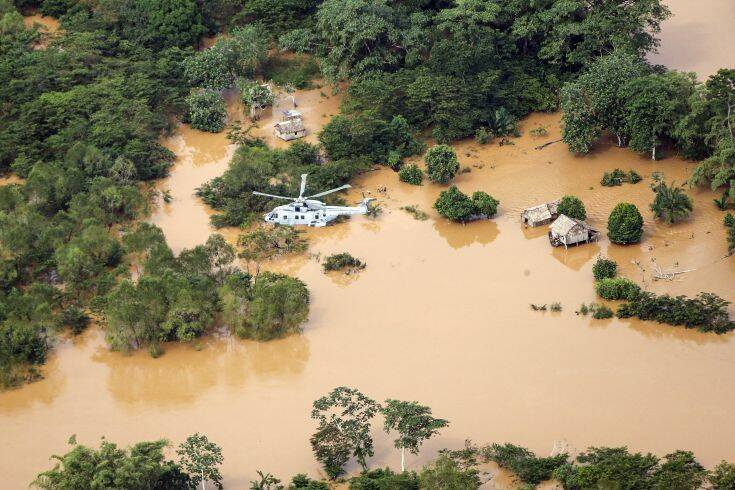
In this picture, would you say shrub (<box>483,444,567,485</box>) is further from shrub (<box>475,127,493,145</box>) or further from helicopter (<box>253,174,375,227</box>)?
shrub (<box>475,127,493,145</box>)

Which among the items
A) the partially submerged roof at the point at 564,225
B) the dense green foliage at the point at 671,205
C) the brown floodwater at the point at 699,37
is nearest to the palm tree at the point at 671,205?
the dense green foliage at the point at 671,205

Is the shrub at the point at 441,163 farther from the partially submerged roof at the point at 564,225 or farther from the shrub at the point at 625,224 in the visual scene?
the shrub at the point at 625,224

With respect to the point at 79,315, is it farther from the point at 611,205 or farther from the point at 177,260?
the point at 611,205

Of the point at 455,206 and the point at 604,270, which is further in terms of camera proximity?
the point at 455,206

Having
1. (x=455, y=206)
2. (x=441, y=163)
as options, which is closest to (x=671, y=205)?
(x=455, y=206)

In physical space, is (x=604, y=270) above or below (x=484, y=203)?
below

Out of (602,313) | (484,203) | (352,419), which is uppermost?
(484,203)

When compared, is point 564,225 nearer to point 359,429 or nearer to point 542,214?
point 542,214

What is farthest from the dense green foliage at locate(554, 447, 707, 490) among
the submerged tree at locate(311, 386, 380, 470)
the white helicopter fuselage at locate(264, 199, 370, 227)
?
the white helicopter fuselage at locate(264, 199, 370, 227)
